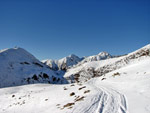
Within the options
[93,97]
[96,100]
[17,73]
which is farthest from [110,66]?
[96,100]

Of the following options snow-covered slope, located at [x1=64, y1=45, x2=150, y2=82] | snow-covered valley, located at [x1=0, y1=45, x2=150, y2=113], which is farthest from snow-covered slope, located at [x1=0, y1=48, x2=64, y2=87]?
snow-covered slope, located at [x1=64, y1=45, x2=150, y2=82]

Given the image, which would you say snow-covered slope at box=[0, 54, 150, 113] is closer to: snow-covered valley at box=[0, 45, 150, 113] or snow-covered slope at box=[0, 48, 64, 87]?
snow-covered valley at box=[0, 45, 150, 113]

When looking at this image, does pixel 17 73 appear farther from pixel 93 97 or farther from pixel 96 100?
pixel 96 100

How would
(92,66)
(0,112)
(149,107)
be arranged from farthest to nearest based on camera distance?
(92,66), (0,112), (149,107)

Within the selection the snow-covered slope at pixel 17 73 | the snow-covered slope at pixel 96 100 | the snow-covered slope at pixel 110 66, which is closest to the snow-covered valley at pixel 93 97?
the snow-covered slope at pixel 96 100

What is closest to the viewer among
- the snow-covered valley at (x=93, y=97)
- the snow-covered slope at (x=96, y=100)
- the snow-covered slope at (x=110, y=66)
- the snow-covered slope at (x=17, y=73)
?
the snow-covered slope at (x=96, y=100)

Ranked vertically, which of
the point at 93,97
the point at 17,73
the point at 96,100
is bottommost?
the point at 96,100

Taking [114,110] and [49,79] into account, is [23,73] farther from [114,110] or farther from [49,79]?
[114,110]

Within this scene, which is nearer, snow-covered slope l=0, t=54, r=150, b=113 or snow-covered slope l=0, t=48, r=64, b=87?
snow-covered slope l=0, t=54, r=150, b=113

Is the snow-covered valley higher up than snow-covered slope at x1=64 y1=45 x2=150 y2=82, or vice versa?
snow-covered slope at x1=64 y1=45 x2=150 y2=82

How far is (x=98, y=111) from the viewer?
26.0ft

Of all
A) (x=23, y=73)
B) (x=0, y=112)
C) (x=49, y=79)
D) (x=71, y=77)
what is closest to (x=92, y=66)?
(x=71, y=77)

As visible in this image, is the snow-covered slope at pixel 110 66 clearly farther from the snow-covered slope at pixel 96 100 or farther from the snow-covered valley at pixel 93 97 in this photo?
the snow-covered slope at pixel 96 100

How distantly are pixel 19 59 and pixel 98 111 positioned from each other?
4118 inches
